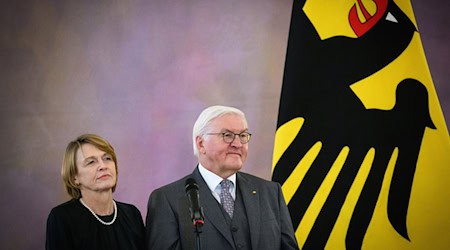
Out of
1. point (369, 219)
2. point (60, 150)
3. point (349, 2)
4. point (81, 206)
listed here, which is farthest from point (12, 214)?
point (349, 2)

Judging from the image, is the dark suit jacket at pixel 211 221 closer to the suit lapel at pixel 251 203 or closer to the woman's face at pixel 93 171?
the suit lapel at pixel 251 203

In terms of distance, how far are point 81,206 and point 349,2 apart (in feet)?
8.27

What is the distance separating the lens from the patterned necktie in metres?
3.21

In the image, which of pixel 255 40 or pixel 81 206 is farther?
pixel 255 40

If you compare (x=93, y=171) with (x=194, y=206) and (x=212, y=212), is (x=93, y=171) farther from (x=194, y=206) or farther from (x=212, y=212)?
(x=194, y=206)

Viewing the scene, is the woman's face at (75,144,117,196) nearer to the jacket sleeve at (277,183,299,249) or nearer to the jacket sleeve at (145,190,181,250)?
the jacket sleeve at (145,190,181,250)

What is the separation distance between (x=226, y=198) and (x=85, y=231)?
781 millimetres

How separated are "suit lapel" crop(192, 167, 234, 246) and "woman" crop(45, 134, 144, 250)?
382 millimetres

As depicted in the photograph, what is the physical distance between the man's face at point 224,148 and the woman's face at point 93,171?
53cm

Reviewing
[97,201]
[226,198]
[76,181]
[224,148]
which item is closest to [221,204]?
[226,198]

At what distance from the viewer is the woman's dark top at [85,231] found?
9.43ft

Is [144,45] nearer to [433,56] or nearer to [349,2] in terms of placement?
[349,2]

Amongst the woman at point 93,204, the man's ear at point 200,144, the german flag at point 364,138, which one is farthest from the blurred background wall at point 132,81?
the woman at point 93,204

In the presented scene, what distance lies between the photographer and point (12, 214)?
4.10m
